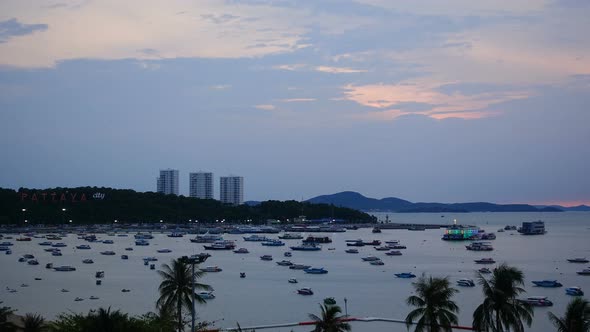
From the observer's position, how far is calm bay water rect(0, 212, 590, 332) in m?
33.0

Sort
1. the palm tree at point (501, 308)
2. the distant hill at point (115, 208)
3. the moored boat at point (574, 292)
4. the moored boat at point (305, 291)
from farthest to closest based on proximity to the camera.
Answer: the distant hill at point (115, 208), the moored boat at point (574, 292), the moored boat at point (305, 291), the palm tree at point (501, 308)

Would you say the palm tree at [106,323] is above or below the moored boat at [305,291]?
above

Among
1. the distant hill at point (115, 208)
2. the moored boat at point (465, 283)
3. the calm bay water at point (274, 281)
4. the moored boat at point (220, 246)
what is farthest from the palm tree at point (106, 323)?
the distant hill at point (115, 208)

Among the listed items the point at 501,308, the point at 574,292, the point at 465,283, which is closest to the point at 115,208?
the point at 465,283

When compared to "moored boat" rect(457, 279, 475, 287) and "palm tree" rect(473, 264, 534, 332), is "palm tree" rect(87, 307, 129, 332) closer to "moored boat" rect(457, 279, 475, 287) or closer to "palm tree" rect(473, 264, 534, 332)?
"palm tree" rect(473, 264, 534, 332)

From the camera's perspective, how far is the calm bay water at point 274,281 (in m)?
33.0

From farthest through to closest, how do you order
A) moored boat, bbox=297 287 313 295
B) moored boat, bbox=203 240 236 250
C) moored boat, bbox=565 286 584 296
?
moored boat, bbox=203 240 236 250 < moored boat, bbox=565 286 584 296 < moored boat, bbox=297 287 313 295

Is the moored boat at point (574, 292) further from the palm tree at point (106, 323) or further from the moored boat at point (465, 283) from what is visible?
the palm tree at point (106, 323)

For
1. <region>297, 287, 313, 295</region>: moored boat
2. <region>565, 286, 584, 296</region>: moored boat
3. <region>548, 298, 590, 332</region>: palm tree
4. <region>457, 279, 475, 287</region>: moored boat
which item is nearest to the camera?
<region>548, 298, 590, 332</region>: palm tree

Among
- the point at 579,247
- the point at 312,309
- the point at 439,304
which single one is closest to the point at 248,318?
the point at 312,309

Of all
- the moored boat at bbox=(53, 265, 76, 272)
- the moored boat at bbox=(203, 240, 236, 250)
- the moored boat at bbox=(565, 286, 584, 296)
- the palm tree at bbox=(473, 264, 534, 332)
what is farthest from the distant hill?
the palm tree at bbox=(473, 264, 534, 332)

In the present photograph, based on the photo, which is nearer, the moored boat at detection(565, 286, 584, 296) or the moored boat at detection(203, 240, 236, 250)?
the moored boat at detection(565, 286, 584, 296)

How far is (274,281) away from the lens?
45062mm

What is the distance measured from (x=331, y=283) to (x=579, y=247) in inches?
1843
